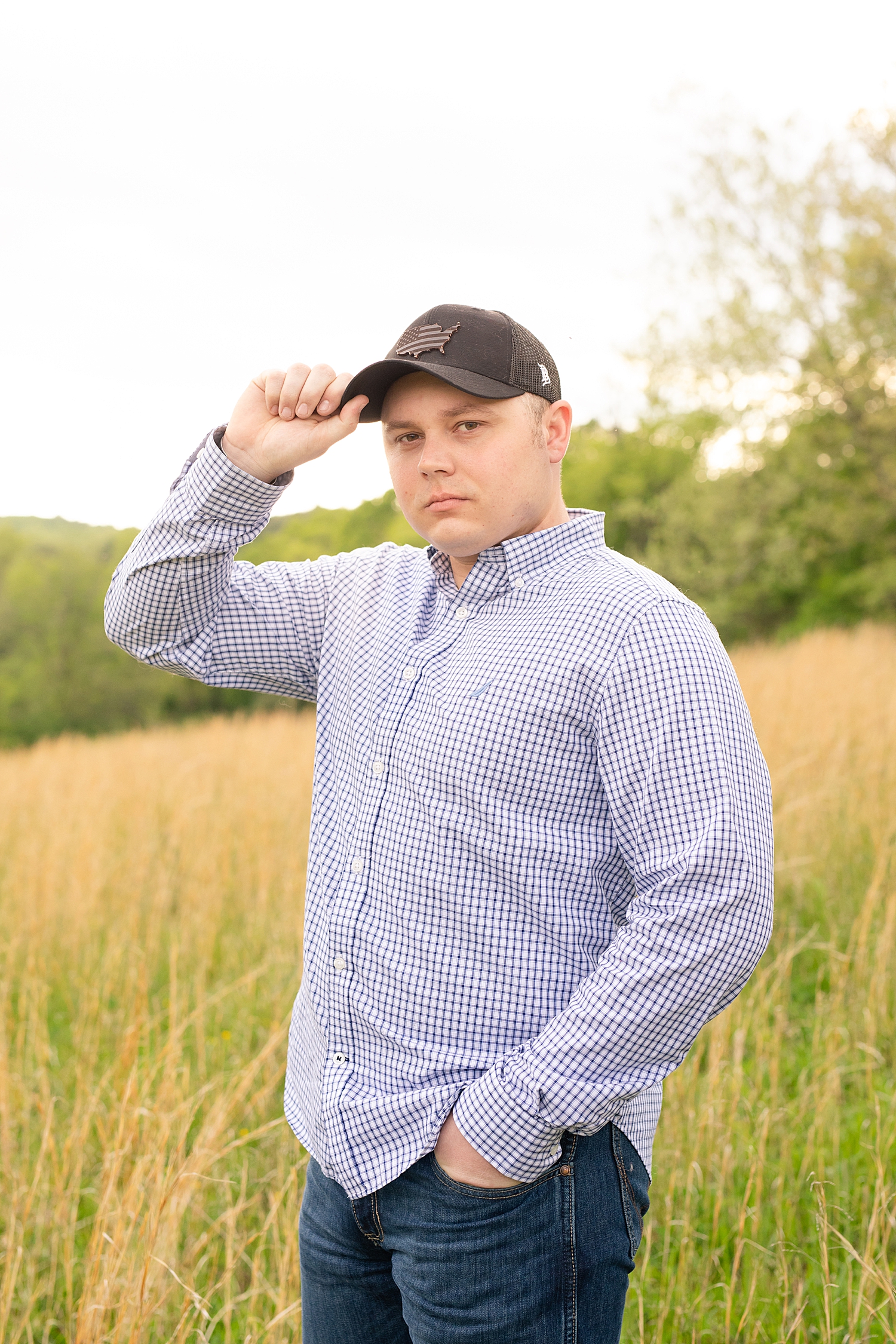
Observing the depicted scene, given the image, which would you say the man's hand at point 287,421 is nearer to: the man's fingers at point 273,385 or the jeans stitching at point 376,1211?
the man's fingers at point 273,385

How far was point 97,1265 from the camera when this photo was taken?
92.4 inches

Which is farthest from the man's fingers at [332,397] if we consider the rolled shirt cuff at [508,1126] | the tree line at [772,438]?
the tree line at [772,438]

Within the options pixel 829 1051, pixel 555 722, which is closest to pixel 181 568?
pixel 555 722

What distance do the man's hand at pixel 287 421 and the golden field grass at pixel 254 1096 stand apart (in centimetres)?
130

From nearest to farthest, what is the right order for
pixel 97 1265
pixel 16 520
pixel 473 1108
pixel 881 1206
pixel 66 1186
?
pixel 473 1108, pixel 881 1206, pixel 97 1265, pixel 66 1186, pixel 16 520

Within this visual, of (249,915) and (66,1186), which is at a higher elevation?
(249,915)

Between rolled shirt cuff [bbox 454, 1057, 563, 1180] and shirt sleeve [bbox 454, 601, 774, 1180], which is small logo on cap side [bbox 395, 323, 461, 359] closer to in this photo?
shirt sleeve [bbox 454, 601, 774, 1180]

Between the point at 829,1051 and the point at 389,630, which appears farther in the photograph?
the point at 829,1051

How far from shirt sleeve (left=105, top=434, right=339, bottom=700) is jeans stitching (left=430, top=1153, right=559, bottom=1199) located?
0.90 meters

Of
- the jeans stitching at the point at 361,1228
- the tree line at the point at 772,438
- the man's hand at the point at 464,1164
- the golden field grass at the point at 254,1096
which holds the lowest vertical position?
the golden field grass at the point at 254,1096

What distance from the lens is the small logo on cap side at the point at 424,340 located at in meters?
1.47

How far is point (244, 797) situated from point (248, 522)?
4.73 metres

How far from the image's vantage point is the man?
4.01 feet

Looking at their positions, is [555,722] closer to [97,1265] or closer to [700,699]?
[700,699]
